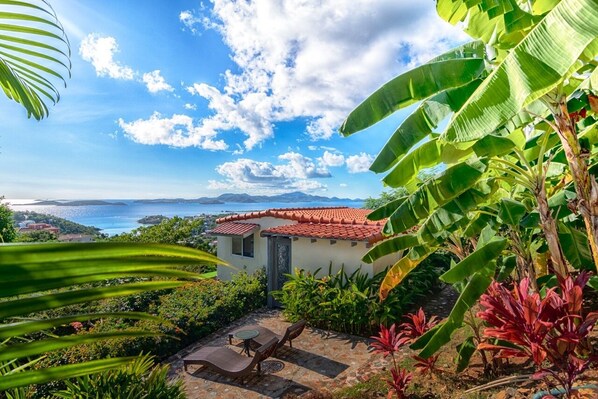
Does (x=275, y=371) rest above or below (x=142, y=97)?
below

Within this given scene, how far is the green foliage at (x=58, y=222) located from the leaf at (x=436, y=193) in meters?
12.9

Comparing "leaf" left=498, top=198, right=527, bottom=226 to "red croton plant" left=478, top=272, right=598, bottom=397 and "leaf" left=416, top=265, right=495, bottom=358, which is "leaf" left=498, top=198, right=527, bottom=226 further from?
"red croton plant" left=478, top=272, right=598, bottom=397

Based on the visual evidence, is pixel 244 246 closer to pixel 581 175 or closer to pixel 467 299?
pixel 467 299

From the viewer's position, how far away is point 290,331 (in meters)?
8.41

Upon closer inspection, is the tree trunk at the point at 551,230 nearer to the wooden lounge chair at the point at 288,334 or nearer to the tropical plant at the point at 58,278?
the tropical plant at the point at 58,278

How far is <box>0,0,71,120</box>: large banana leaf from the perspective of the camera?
179cm

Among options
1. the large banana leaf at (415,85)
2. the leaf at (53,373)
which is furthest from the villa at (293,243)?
the leaf at (53,373)

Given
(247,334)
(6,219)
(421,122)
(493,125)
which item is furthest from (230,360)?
(6,219)

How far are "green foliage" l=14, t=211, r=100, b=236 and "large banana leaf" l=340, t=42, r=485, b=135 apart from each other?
42.2ft

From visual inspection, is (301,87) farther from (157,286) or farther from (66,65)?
(157,286)

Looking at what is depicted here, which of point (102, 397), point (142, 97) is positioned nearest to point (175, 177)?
point (142, 97)

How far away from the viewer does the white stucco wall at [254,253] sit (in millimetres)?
14705

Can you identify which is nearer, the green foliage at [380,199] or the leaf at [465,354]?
the leaf at [465,354]

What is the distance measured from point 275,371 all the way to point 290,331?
3.18 ft
